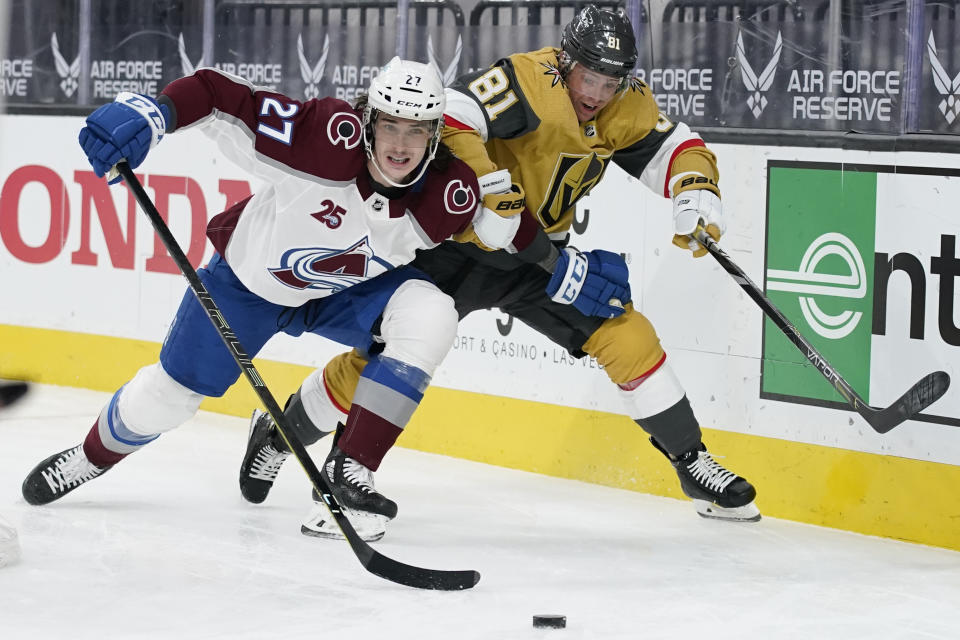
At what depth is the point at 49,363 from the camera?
514 centimetres

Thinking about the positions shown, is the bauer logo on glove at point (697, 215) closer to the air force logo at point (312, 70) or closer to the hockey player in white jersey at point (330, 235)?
the hockey player in white jersey at point (330, 235)

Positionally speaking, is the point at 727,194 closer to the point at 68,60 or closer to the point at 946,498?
the point at 946,498

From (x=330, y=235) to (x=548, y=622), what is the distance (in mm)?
912

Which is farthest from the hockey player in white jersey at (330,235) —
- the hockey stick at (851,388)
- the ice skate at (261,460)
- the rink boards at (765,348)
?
the rink boards at (765,348)

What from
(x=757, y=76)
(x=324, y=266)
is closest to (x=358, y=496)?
(x=324, y=266)

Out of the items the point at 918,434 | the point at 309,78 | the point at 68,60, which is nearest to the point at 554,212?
the point at 918,434

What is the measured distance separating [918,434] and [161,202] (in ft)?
8.70

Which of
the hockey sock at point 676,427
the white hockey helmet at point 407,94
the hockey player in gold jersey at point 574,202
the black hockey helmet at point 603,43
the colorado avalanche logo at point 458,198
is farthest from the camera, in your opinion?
the hockey sock at point 676,427

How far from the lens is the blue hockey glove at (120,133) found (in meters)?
2.76

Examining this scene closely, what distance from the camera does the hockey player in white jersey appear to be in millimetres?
2887

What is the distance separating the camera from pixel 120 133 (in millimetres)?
2750

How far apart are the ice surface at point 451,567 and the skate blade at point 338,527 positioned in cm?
3

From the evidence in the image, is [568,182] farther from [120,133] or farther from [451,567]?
[120,133]

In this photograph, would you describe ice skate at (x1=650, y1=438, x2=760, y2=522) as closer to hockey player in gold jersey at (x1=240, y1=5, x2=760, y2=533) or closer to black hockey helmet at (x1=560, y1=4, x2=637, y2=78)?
hockey player in gold jersey at (x1=240, y1=5, x2=760, y2=533)
